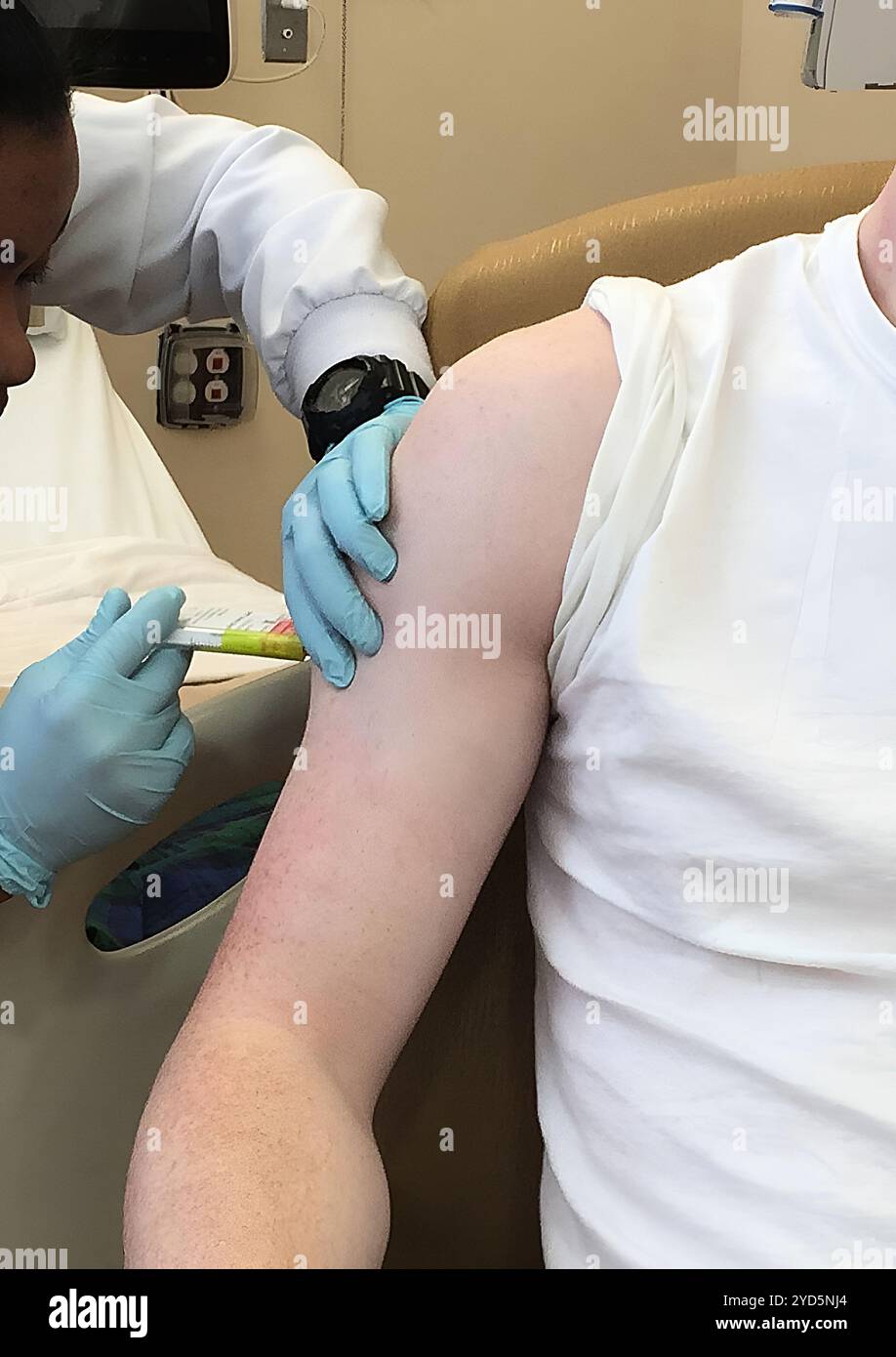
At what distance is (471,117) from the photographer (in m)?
2.51

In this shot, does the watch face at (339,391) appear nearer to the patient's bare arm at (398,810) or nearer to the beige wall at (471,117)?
the patient's bare arm at (398,810)

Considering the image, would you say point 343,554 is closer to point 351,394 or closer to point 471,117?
point 351,394

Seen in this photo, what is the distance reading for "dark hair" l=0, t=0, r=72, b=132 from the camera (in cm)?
88

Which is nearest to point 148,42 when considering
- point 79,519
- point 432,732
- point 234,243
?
point 234,243

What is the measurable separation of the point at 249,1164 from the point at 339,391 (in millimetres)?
730

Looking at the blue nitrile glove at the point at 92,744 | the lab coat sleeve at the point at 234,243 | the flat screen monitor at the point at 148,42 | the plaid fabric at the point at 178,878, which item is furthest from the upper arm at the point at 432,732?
the flat screen monitor at the point at 148,42

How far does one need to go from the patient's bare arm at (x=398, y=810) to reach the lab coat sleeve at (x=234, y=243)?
49 cm

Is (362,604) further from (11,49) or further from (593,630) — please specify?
(11,49)

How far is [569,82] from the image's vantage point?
2525mm

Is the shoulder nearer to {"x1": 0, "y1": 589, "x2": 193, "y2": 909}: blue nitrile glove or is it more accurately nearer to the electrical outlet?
{"x1": 0, "y1": 589, "x2": 193, "y2": 909}: blue nitrile glove

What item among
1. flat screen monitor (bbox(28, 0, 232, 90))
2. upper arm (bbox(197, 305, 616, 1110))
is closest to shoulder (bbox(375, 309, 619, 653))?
upper arm (bbox(197, 305, 616, 1110))

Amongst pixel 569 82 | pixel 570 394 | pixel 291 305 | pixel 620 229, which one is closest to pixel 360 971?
pixel 570 394

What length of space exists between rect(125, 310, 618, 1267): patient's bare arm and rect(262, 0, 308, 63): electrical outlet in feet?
6.18
